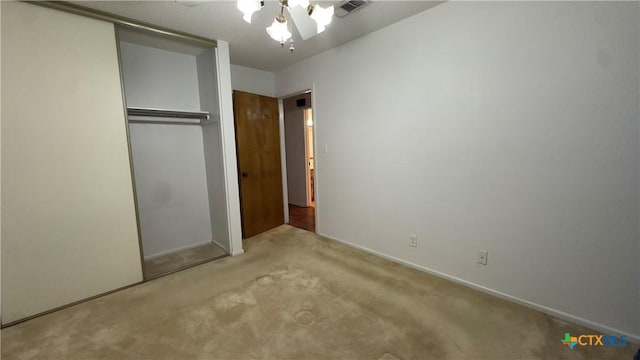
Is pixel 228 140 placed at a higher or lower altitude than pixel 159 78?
lower

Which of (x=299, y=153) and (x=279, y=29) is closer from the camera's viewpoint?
(x=279, y=29)

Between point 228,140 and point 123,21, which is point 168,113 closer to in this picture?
point 228,140

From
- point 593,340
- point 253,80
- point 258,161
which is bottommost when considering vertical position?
point 593,340

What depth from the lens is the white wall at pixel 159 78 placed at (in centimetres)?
284

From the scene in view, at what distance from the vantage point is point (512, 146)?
1.97 metres

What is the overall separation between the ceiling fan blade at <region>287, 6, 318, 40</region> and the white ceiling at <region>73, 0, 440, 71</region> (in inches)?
23.8

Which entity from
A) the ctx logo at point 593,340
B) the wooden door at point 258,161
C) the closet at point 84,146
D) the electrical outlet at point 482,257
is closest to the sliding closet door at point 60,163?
the closet at point 84,146

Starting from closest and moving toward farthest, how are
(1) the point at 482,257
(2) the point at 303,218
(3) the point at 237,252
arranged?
(1) the point at 482,257, (3) the point at 237,252, (2) the point at 303,218

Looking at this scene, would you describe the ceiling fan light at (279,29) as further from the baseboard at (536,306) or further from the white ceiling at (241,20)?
the baseboard at (536,306)

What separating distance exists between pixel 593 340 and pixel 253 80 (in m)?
4.38

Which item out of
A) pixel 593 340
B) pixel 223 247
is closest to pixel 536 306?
pixel 593 340

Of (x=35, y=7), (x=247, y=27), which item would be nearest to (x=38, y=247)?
(x=35, y=7)

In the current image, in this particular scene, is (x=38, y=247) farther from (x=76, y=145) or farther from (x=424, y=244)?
(x=424, y=244)

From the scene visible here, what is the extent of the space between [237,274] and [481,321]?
2.20 m
